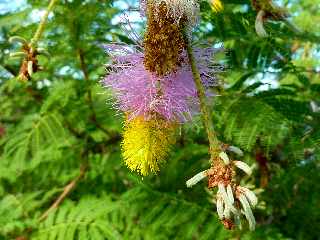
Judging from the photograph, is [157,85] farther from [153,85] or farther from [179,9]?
[179,9]

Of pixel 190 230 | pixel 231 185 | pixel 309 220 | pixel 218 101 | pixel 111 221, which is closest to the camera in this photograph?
pixel 231 185

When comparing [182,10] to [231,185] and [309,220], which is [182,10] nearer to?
[231,185]

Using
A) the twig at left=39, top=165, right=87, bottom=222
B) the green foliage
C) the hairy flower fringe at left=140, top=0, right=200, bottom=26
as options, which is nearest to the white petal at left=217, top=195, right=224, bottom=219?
the hairy flower fringe at left=140, top=0, right=200, bottom=26

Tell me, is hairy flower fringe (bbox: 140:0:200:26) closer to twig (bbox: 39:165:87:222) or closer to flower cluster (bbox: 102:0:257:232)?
Answer: flower cluster (bbox: 102:0:257:232)

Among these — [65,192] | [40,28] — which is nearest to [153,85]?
[40,28]

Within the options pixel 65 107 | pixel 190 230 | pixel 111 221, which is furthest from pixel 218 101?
pixel 65 107
